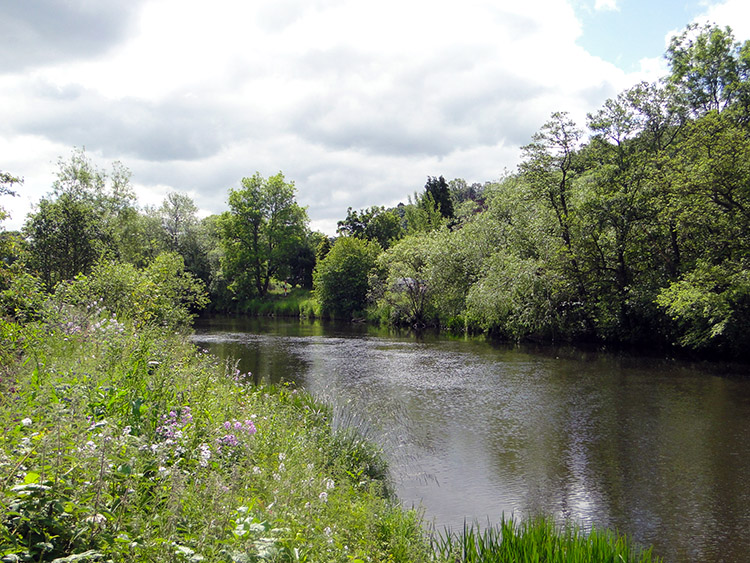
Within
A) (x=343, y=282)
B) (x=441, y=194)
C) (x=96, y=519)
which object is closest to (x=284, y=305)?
(x=343, y=282)

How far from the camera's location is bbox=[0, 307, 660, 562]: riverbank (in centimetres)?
266

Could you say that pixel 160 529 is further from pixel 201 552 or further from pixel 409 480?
pixel 409 480

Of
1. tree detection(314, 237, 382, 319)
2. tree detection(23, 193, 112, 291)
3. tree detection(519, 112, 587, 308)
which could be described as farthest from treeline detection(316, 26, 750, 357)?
tree detection(23, 193, 112, 291)

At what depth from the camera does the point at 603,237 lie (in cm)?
2327

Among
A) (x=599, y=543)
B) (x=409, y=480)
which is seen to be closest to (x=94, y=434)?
(x=599, y=543)

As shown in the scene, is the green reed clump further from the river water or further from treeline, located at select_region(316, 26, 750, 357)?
treeline, located at select_region(316, 26, 750, 357)

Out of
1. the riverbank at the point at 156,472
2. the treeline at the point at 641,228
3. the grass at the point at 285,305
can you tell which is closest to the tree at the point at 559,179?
the treeline at the point at 641,228

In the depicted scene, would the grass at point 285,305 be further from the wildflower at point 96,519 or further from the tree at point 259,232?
the wildflower at point 96,519

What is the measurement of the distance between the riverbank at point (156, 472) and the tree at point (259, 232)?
4826 centimetres

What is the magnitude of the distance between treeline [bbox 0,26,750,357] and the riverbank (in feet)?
9.42

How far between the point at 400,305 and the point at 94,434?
34.9 m

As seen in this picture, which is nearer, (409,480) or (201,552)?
(201,552)

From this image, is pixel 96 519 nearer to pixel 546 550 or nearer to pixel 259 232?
pixel 546 550

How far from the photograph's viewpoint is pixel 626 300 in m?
22.9
